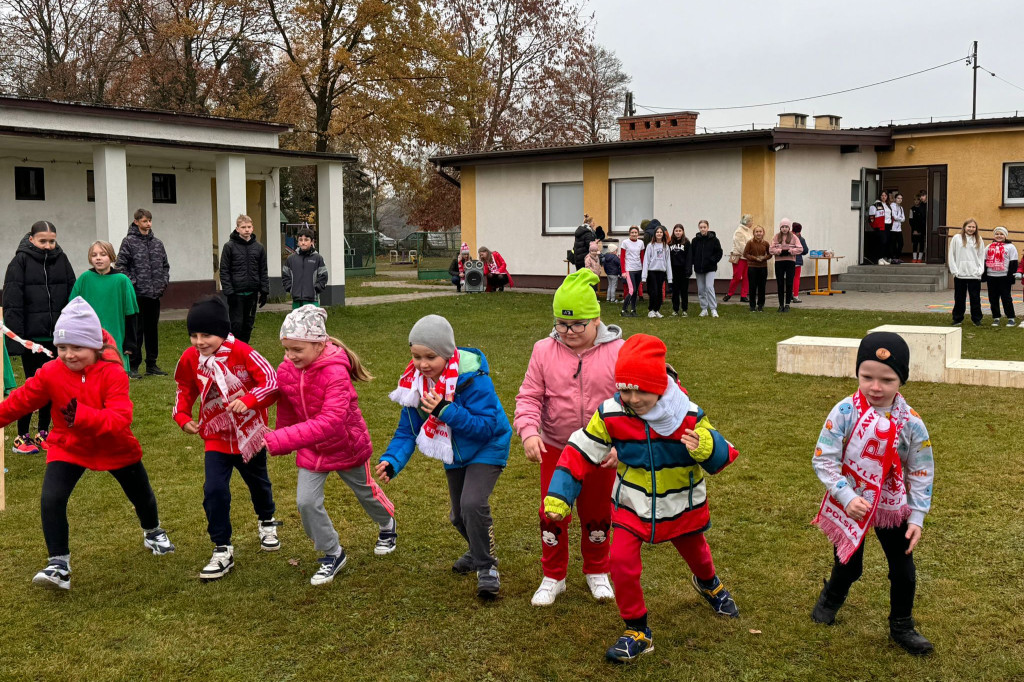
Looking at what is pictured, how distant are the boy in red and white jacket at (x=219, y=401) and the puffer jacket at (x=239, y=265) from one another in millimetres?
8726

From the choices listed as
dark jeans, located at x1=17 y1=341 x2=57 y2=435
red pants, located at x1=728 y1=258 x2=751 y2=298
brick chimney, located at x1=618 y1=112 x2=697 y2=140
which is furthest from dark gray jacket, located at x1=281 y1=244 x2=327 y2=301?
brick chimney, located at x1=618 y1=112 x2=697 y2=140

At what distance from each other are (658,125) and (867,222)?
764 cm

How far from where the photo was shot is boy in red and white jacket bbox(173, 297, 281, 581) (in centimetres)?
522

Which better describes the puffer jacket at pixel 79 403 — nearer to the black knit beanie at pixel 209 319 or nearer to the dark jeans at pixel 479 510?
the black knit beanie at pixel 209 319

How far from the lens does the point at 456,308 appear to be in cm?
2067

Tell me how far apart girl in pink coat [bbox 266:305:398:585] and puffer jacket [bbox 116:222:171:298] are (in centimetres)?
778

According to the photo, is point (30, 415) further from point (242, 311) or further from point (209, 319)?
point (242, 311)

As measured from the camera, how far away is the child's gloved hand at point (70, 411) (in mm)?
5168

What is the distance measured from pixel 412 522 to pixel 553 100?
41917 millimetres

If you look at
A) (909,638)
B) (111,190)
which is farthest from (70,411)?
(111,190)

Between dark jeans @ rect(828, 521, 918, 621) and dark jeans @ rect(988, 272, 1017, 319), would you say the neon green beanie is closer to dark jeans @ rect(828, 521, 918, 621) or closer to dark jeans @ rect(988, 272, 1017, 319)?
dark jeans @ rect(828, 521, 918, 621)

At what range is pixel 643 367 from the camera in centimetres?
408

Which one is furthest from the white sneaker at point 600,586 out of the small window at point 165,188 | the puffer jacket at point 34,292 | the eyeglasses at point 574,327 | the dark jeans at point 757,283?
the small window at point 165,188

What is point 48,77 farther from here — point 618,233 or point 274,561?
point 274,561
